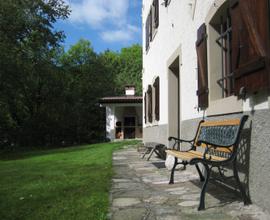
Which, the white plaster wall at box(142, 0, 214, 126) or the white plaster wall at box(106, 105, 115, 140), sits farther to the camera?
the white plaster wall at box(106, 105, 115, 140)

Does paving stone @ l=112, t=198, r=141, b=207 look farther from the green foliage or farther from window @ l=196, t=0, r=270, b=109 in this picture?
the green foliage

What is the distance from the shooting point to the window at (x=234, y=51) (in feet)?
12.5

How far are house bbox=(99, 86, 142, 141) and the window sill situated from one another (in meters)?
19.3

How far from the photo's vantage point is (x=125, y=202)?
4695 mm

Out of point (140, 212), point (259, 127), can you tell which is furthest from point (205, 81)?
point (140, 212)

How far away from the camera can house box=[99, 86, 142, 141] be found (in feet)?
83.0

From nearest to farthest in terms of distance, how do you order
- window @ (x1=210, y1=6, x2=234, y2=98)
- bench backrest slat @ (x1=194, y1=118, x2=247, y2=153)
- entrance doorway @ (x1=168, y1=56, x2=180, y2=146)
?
1. bench backrest slat @ (x1=194, y1=118, x2=247, y2=153)
2. window @ (x1=210, y1=6, x2=234, y2=98)
3. entrance doorway @ (x1=168, y1=56, x2=180, y2=146)

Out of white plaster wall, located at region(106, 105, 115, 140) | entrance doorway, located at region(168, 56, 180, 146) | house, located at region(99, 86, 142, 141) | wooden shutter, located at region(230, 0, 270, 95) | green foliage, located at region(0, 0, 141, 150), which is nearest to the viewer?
wooden shutter, located at region(230, 0, 270, 95)

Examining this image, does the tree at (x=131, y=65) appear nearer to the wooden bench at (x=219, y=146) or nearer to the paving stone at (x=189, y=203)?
the wooden bench at (x=219, y=146)

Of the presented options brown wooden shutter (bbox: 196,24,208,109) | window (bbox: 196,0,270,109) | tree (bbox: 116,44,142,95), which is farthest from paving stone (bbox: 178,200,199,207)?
tree (bbox: 116,44,142,95)

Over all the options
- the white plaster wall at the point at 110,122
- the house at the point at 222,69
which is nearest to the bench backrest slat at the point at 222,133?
the house at the point at 222,69

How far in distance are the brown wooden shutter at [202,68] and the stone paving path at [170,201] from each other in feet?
4.44

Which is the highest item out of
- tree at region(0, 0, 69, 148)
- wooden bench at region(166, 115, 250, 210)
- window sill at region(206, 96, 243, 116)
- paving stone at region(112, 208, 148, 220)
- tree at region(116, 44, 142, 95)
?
tree at region(116, 44, 142, 95)

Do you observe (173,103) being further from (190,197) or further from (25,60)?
(25,60)
